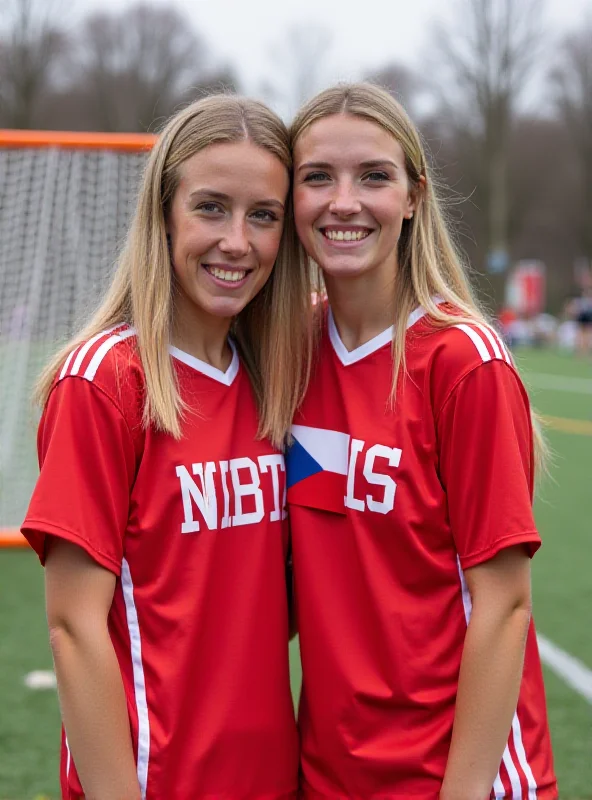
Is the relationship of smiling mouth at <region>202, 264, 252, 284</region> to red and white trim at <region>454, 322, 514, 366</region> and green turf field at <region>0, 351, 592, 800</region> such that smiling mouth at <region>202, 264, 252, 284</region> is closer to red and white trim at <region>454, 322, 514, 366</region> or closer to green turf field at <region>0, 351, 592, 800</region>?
red and white trim at <region>454, 322, 514, 366</region>

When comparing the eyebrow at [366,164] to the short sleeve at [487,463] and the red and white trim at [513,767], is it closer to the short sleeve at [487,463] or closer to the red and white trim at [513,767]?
the short sleeve at [487,463]

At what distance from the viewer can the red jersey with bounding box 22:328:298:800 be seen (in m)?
1.84

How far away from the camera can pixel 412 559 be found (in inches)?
77.1

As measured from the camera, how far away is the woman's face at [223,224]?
2066 millimetres

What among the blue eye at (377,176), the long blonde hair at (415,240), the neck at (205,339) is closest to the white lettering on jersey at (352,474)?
the long blonde hair at (415,240)

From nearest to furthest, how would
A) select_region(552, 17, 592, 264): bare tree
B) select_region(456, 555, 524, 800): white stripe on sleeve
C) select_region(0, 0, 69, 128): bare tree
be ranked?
select_region(456, 555, 524, 800): white stripe on sleeve < select_region(0, 0, 69, 128): bare tree < select_region(552, 17, 592, 264): bare tree

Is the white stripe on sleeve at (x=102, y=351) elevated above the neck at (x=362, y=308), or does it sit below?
below

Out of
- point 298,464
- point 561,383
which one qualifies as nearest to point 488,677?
point 298,464

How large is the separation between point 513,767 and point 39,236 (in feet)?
17.2

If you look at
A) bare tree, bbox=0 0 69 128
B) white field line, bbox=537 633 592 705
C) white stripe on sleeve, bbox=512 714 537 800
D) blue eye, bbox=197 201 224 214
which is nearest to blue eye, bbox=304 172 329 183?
blue eye, bbox=197 201 224 214

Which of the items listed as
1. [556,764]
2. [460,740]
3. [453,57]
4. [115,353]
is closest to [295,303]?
[115,353]

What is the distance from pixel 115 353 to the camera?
1925 millimetres

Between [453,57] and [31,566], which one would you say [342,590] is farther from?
[453,57]

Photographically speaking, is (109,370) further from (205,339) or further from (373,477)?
(373,477)
